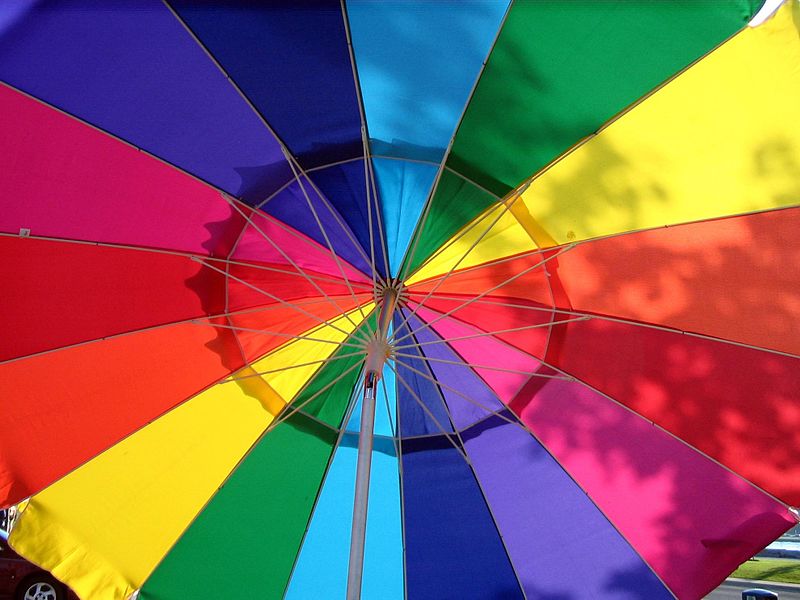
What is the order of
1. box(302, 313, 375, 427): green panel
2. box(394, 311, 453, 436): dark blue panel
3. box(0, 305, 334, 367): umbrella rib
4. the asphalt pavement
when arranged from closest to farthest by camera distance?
box(0, 305, 334, 367): umbrella rib < box(302, 313, 375, 427): green panel < box(394, 311, 453, 436): dark blue panel < the asphalt pavement

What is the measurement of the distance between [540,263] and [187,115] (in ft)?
5.43

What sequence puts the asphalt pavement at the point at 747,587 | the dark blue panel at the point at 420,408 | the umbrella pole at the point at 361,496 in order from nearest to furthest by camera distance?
the umbrella pole at the point at 361,496, the dark blue panel at the point at 420,408, the asphalt pavement at the point at 747,587

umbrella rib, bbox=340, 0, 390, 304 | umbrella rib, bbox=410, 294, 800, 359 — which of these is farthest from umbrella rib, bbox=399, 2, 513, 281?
umbrella rib, bbox=410, 294, 800, 359

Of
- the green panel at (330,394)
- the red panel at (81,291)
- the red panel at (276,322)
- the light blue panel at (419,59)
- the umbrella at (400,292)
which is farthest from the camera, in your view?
the green panel at (330,394)

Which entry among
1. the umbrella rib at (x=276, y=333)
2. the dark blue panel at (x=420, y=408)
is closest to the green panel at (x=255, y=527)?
the umbrella rib at (x=276, y=333)

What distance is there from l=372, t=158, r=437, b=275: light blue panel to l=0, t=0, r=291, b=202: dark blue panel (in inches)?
18.4

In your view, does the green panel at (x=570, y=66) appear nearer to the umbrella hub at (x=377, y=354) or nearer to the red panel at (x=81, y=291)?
the umbrella hub at (x=377, y=354)

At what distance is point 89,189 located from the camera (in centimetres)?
275

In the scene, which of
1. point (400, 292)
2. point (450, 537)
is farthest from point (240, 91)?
point (450, 537)

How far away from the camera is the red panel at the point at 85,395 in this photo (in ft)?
10.1

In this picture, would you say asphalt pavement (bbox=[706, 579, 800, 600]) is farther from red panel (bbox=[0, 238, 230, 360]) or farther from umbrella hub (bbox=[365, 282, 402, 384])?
red panel (bbox=[0, 238, 230, 360])

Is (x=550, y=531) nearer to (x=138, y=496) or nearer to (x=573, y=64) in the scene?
(x=138, y=496)

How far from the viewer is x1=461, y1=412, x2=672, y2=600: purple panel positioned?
3.49m

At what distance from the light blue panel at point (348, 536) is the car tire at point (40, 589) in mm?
4817
